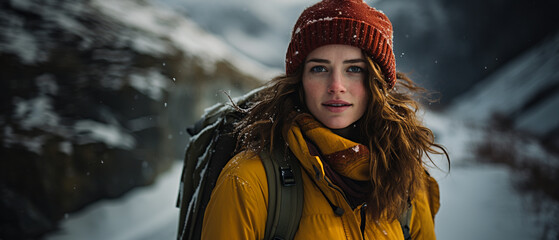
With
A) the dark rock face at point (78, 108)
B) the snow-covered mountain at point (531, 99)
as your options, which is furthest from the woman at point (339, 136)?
the snow-covered mountain at point (531, 99)

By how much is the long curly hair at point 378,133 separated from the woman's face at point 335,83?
67 mm

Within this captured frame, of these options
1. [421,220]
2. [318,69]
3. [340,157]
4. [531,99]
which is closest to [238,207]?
[340,157]

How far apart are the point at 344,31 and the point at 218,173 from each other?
0.92m

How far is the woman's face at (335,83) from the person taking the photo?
1.38m

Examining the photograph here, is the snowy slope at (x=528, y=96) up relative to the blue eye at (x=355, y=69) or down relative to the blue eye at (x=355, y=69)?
up

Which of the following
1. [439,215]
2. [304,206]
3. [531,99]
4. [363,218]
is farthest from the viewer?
[531,99]

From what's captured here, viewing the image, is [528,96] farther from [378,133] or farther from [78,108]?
[78,108]

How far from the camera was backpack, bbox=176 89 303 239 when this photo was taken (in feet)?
3.78

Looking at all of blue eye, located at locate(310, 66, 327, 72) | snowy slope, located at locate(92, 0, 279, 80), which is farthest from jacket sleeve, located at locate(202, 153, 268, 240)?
snowy slope, located at locate(92, 0, 279, 80)

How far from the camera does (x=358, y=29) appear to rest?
136 centimetres

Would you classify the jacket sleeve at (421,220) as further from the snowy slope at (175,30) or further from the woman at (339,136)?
the snowy slope at (175,30)

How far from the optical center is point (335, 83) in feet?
4.44

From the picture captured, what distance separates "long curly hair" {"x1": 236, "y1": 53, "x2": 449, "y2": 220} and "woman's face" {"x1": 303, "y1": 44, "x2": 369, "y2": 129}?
0.07m

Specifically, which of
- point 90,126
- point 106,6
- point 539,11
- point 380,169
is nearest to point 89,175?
point 90,126
